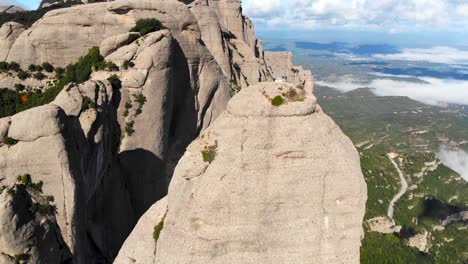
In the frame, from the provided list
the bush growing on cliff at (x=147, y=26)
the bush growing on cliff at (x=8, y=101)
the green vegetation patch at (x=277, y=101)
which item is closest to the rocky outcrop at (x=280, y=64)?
the bush growing on cliff at (x=147, y=26)

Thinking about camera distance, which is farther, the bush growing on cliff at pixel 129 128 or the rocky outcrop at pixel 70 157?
the bush growing on cliff at pixel 129 128

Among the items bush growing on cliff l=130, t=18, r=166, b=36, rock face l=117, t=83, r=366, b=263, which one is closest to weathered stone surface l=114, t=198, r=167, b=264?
rock face l=117, t=83, r=366, b=263

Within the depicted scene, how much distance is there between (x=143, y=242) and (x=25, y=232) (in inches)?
291

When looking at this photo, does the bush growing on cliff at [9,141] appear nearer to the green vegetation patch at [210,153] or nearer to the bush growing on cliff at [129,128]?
the bush growing on cliff at [129,128]

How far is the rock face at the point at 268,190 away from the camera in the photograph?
23297 millimetres

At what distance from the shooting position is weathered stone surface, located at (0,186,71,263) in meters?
24.7

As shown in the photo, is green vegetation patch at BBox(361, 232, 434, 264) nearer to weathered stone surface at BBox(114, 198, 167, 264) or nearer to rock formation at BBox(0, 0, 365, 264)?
rock formation at BBox(0, 0, 365, 264)

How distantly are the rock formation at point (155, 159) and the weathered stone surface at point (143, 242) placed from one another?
0.09 m

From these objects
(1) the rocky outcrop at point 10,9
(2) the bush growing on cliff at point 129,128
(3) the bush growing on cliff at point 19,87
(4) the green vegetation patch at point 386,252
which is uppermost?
(1) the rocky outcrop at point 10,9

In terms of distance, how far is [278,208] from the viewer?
23641mm

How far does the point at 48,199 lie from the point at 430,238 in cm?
11372

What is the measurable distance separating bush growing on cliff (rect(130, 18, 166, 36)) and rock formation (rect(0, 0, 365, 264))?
65.2 inches

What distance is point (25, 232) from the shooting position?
25406mm

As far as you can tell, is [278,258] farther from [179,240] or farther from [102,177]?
[102,177]
